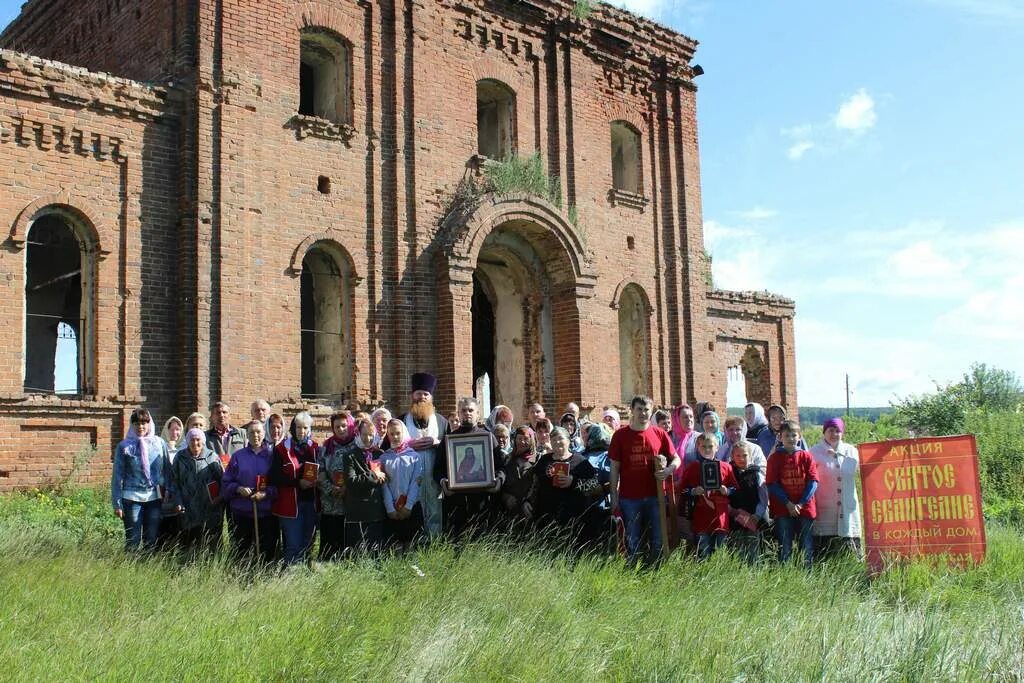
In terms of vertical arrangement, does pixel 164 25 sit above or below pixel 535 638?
above

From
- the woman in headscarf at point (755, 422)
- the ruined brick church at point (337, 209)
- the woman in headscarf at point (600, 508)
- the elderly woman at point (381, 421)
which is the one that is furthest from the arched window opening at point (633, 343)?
the elderly woman at point (381, 421)

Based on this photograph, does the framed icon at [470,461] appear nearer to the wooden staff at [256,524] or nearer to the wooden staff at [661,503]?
the wooden staff at [661,503]

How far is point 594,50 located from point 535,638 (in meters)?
14.7

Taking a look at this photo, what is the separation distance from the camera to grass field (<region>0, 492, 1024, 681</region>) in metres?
5.43

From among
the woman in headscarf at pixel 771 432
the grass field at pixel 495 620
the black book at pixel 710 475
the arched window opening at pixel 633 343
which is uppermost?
the arched window opening at pixel 633 343

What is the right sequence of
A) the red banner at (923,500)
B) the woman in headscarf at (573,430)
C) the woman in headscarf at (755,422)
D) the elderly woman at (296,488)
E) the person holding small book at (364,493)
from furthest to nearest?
the woman in headscarf at (755,422) → the woman in headscarf at (573,430) → the red banner at (923,500) → the elderly woman at (296,488) → the person holding small book at (364,493)

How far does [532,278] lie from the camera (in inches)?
690

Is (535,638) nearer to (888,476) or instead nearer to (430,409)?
(430,409)

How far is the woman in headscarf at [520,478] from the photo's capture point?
8828 millimetres

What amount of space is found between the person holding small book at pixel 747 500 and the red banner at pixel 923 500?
113 cm

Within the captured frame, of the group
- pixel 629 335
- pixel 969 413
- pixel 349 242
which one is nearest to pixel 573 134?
pixel 629 335

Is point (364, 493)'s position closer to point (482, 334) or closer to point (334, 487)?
point (334, 487)

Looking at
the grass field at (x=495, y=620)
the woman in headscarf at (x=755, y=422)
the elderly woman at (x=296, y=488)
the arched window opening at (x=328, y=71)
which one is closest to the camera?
the grass field at (x=495, y=620)

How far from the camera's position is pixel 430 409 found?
907 cm
